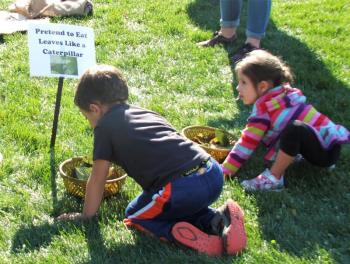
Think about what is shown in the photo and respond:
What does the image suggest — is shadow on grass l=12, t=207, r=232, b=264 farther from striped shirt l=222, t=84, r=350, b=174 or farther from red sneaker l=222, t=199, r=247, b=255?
striped shirt l=222, t=84, r=350, b=174

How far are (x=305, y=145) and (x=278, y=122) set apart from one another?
0.24 meters

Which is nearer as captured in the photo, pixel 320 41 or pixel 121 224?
pixel 121 224

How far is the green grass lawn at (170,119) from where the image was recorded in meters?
2.86

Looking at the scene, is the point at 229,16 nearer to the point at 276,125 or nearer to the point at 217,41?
the point at 217,41

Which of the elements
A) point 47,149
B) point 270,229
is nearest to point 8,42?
point 47,149

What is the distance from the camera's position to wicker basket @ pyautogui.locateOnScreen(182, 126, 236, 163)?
3752 millimetres

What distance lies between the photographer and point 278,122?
3.51 metres

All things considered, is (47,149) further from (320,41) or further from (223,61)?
(320,41)

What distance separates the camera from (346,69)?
17.8 feet

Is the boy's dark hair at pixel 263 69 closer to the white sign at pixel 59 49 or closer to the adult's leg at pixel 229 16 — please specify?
the white sign at pixel 59 49

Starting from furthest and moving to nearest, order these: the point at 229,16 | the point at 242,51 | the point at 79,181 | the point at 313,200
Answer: the point at 229,16 → the point at 242,51 → the point at 313,200 → the point at 79,181

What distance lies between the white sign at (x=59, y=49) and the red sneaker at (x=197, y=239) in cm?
131

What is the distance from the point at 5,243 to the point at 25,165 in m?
0.81

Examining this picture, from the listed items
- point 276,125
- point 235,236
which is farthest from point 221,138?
point 235,236
